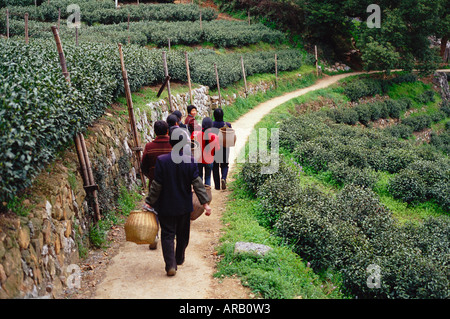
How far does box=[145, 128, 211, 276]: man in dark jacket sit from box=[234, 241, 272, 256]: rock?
1324 millimetres

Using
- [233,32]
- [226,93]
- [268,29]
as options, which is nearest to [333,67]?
[268,29]

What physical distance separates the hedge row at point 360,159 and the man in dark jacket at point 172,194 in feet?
30.0

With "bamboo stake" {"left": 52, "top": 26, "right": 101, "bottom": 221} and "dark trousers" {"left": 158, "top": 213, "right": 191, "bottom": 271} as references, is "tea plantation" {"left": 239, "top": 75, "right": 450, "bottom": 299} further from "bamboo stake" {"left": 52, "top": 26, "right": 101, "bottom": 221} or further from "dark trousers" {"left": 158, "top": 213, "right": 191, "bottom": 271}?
"bamboo stake" {"left": 52, "top": 26, "right": 101, "bottom": 221}

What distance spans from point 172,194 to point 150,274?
1.48 metres

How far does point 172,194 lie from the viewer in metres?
6.29

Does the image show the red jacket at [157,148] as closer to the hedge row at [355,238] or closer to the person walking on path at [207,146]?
the person walking on path at [207,146]

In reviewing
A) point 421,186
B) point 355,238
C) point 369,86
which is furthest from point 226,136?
point 369,86

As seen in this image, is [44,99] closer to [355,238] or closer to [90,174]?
[90,174]

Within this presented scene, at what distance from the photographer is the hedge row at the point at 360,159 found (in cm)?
1448

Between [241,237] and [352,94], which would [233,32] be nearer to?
[352,94]

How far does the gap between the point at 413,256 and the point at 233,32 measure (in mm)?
28581

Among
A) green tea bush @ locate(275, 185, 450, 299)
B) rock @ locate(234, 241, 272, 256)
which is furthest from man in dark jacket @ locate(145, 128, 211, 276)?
green tea bush @ locate(275, 185, 450, 299)

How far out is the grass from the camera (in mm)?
6465
